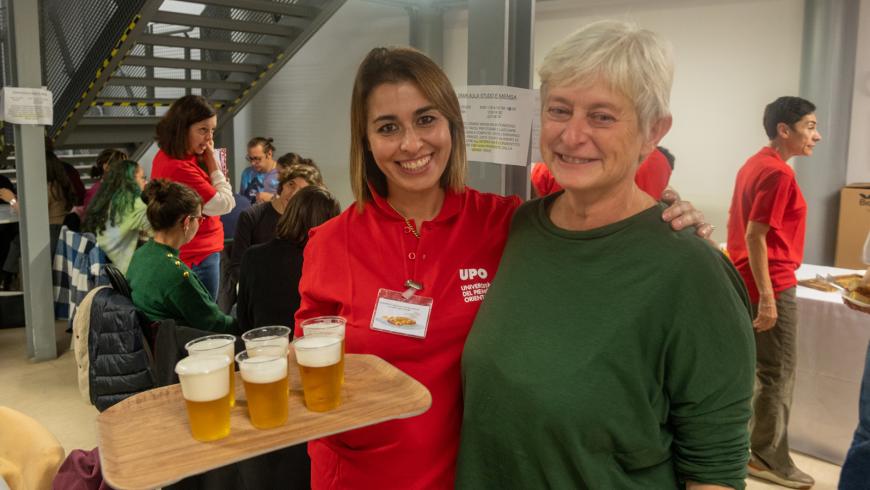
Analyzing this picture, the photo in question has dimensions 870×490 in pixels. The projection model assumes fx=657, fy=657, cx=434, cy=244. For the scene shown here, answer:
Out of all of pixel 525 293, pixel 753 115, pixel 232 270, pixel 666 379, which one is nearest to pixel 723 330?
pixel 666 379

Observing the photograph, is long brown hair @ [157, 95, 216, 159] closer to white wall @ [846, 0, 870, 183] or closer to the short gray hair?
the short gray hair

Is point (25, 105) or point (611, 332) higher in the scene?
point (25, 105)

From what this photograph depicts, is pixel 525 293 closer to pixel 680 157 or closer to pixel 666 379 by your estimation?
pixel 666 379

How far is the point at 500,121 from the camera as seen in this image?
2.34m

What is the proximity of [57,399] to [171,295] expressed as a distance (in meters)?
2.30

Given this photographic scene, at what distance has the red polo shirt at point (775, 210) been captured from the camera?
10.9 ft

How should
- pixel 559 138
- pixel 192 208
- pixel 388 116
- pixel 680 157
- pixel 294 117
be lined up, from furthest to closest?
pixel 294 117 → pixel 680 157 → pixel 192 208 → pixel 388 116 → pixel 559 138

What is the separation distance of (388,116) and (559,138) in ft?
1.54

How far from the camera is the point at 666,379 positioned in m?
1.23

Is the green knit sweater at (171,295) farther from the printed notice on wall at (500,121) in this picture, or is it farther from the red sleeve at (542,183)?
the red sleeve at (542,183)

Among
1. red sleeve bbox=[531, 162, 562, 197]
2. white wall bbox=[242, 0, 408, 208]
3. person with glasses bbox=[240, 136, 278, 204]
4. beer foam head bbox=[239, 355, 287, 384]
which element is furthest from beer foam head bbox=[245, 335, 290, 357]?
white wall bbox=[242, 0, 408, 208]

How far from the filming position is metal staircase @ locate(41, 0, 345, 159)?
615cm

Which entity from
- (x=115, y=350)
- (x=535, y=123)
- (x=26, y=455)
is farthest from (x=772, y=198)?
(x=26, y=455)

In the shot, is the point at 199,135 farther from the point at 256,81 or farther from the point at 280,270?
the point at 256,81
